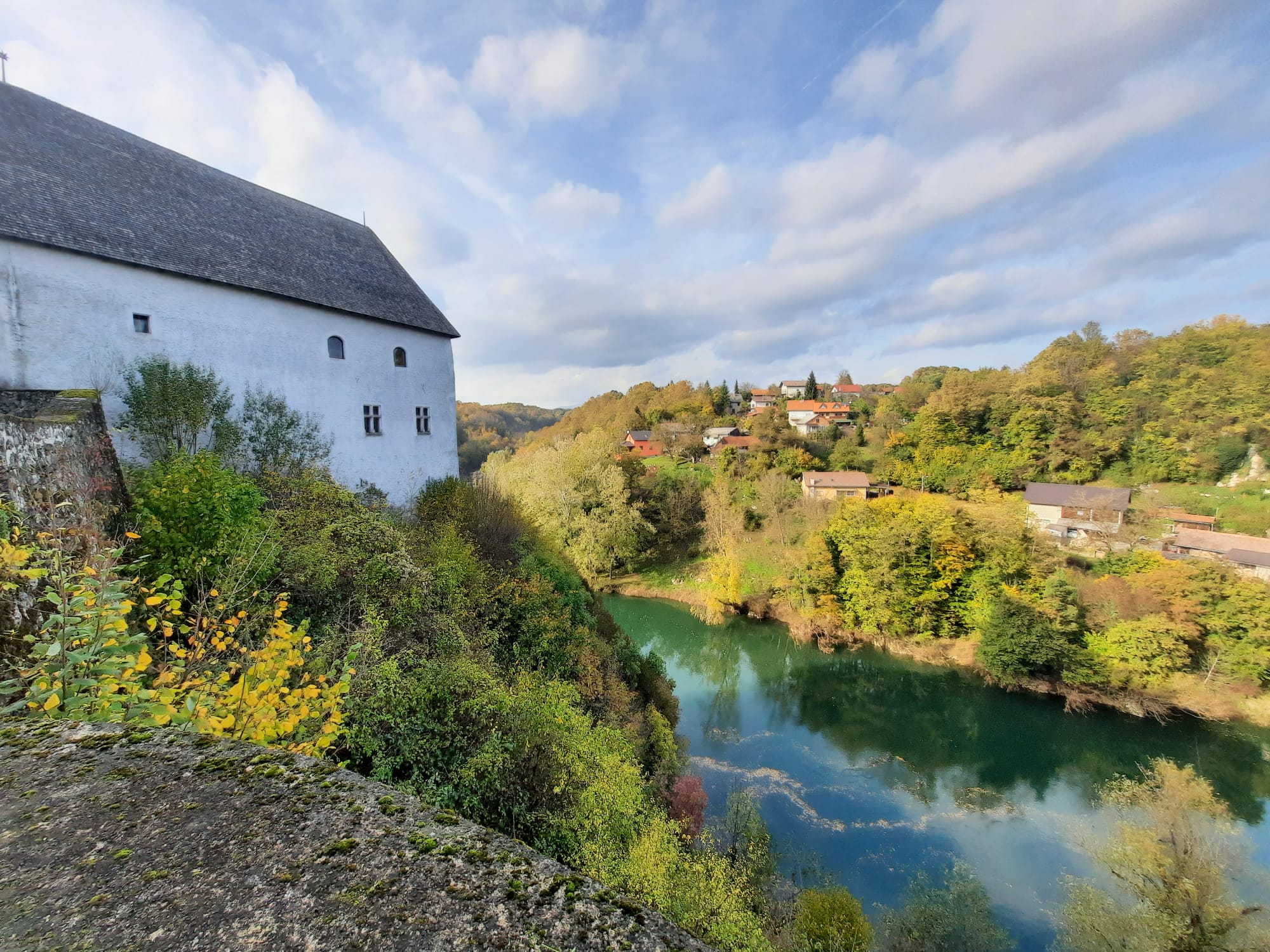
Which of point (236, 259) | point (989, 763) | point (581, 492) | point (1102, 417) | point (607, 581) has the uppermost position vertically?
point (236, 259)

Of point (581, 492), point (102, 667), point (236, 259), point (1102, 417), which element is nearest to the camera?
point (102, 667)

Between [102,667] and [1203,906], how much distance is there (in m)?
18.2

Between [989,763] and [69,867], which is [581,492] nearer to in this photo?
[989,763]

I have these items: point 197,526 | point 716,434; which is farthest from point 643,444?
point 197,526

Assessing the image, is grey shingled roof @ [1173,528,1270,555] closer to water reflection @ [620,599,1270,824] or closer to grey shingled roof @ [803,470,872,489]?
water reflection @ [620,599,1270,824]

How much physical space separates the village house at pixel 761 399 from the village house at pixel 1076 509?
1639 inches

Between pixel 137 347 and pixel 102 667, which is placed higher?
pixel 137 347

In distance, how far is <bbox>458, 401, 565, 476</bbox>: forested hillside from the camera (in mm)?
53375

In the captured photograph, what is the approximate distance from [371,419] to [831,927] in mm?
15991

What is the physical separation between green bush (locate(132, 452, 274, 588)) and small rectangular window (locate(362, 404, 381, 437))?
6.42 m

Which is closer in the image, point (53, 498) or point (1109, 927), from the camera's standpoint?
point (53, 498)

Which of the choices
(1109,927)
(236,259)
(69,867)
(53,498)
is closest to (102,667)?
(69,867)

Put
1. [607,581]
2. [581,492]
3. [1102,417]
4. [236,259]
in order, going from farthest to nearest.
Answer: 1. [1102,417]
2. [607,581]
3. [581,492]
4. [236,259]

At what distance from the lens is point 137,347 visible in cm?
1010
